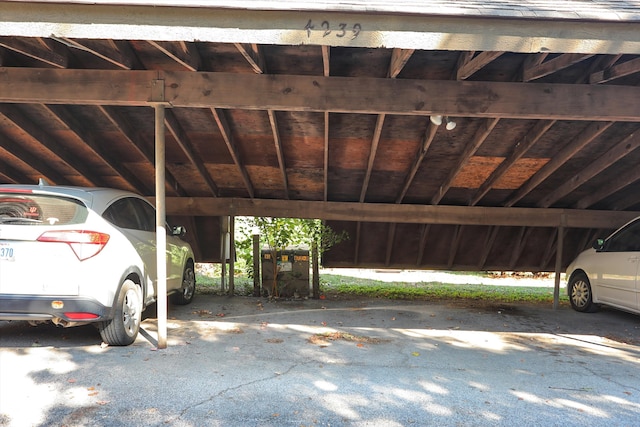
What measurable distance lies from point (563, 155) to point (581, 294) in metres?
2.79

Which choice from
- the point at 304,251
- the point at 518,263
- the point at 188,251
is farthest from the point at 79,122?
the point at 518,263

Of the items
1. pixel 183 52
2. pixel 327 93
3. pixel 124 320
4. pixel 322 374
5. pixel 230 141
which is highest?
pixel 183 52

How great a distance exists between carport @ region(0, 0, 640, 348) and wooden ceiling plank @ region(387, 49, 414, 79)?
1.0 inches

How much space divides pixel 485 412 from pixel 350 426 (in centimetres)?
106

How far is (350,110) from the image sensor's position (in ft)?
16.6

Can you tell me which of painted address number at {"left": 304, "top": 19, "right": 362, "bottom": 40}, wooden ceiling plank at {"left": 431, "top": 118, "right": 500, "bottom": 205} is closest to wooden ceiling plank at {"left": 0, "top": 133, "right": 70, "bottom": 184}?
painted address number at {"left": 304, "top": 19, "right": 362, "bottom": 40}

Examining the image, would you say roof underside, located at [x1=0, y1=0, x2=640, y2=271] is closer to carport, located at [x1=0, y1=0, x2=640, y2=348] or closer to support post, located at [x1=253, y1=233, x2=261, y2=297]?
carport, located at [x1=0, y1=0, x2=640, y2=348]

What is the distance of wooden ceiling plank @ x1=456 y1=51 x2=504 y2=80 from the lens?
4227 mm

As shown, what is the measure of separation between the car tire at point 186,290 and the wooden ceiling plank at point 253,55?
3806 millimetres

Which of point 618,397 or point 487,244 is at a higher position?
point 487,244

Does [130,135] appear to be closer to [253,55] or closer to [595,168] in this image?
[253,55]

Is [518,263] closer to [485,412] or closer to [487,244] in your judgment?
[487,244]

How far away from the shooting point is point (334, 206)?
8.26 m

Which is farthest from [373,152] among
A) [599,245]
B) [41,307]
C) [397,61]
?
[41,307]
